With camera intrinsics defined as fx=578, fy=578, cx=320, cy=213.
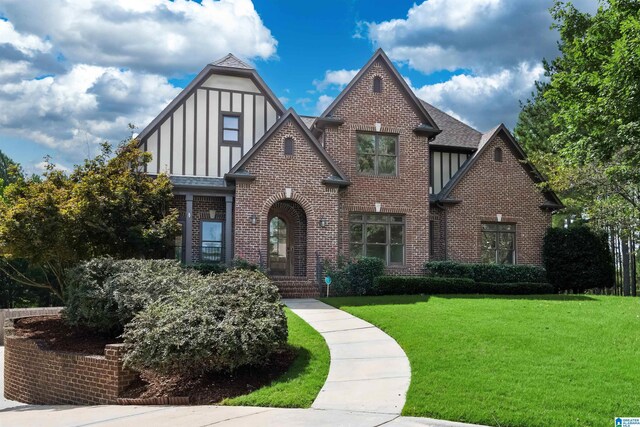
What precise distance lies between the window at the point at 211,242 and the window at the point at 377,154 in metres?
5.64

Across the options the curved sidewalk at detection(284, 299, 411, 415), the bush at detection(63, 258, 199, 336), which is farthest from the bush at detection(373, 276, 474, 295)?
the bush at detection(63, 258, 199, 336)

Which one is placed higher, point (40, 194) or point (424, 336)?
point (40, 194)

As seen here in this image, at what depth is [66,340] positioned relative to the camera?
11.3 meters

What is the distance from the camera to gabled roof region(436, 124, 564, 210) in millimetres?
22281

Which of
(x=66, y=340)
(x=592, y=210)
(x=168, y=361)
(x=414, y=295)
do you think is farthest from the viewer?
(x=592, y=210)

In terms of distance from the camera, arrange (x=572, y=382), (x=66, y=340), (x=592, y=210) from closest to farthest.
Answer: (x=572, y=382), (x=66, y=340), (x=592, y=210)

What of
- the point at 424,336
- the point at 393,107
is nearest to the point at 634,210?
the point at 393,107

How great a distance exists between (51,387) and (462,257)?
51.3 feet

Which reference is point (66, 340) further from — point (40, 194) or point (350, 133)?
point (350, 133)

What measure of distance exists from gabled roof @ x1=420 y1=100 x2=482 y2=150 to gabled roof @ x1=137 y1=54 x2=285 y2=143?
6870 millimetres

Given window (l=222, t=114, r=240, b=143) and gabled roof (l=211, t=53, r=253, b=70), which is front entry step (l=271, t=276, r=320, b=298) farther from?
gabled roof (l=211, t=53, r=253, b=70)

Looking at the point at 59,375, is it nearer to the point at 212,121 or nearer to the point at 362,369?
the point at 362,369

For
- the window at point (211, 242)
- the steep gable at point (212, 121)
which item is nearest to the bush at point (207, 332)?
the window at point (211, 242)

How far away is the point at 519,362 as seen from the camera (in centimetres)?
835
